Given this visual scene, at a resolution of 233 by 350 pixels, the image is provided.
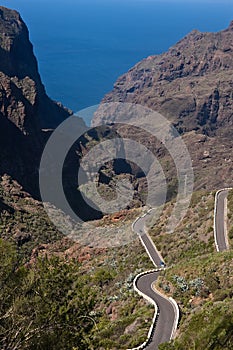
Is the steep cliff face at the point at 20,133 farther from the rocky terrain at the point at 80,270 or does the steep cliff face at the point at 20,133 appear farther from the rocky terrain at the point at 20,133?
the rocky terrain at the point at 80,270

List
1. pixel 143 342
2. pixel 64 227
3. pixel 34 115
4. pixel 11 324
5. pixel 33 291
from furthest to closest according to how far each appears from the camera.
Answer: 1. pixel 34 115
2. pixel 64 227
3. pixel 143 342
4. pixel 33 291
5. pixel 11 324

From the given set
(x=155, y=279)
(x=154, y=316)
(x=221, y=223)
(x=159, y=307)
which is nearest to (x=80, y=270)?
(x=155, y=279)

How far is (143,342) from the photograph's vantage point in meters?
24.6

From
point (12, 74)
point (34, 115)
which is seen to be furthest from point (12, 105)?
point (12, 74)

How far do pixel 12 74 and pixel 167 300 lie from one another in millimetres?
108260

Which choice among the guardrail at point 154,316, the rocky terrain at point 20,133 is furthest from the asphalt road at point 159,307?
the rocky terrain at point 20,133

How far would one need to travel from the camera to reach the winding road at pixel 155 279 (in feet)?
82.1

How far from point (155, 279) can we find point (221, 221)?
11.2m

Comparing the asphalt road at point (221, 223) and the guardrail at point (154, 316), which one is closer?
the guardrail at point (154, 316)

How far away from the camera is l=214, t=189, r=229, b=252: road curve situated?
1556 inches

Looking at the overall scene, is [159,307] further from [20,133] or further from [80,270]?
[20,133]

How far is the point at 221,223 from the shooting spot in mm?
43281

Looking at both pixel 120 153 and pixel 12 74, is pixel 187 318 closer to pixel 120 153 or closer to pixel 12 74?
pixel 12 74

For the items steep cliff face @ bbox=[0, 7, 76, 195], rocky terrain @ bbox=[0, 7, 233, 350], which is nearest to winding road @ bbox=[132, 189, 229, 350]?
rocky terrain @ bbox=[0, 7, 233, 350]
